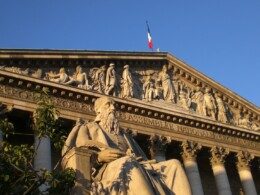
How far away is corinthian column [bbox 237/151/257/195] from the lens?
24.2 metres

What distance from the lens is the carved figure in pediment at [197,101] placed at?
24922mm

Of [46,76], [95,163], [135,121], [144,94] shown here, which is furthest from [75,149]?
[144,94]

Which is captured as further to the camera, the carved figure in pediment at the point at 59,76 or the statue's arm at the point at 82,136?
the carved figure in pediment at the point at 59,76

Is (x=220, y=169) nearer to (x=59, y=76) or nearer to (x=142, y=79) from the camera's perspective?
(x=142, y=79)

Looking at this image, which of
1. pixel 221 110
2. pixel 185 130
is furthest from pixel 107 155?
pixel 221 110

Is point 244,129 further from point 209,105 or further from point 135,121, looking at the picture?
point 135,121

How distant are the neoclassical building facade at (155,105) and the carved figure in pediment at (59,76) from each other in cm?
4

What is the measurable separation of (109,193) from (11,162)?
144 cm

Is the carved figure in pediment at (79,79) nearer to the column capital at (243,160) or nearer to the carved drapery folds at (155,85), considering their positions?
the carved drapery folds at (155,85)

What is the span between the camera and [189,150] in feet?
74.0

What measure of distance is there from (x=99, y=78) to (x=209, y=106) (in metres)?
6.50

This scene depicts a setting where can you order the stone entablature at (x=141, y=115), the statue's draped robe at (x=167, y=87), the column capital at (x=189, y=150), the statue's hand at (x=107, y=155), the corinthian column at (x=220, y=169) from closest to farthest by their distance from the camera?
the statue's hand at (x=107, y=155) < the stone entablature at (x=141, y=115) < the column capital at (x=189, y=150) < the corinthian column at (x=220, y=169) < the statue's draped robe at (x=167, y=87)

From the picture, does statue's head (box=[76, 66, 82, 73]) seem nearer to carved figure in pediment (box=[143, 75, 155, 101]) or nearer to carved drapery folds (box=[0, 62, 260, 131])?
carved drapery folds (box=[0, 62, 260, 131])

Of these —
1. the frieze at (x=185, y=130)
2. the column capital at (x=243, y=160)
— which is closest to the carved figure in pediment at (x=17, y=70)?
the frieze at (x=185, y=130)
